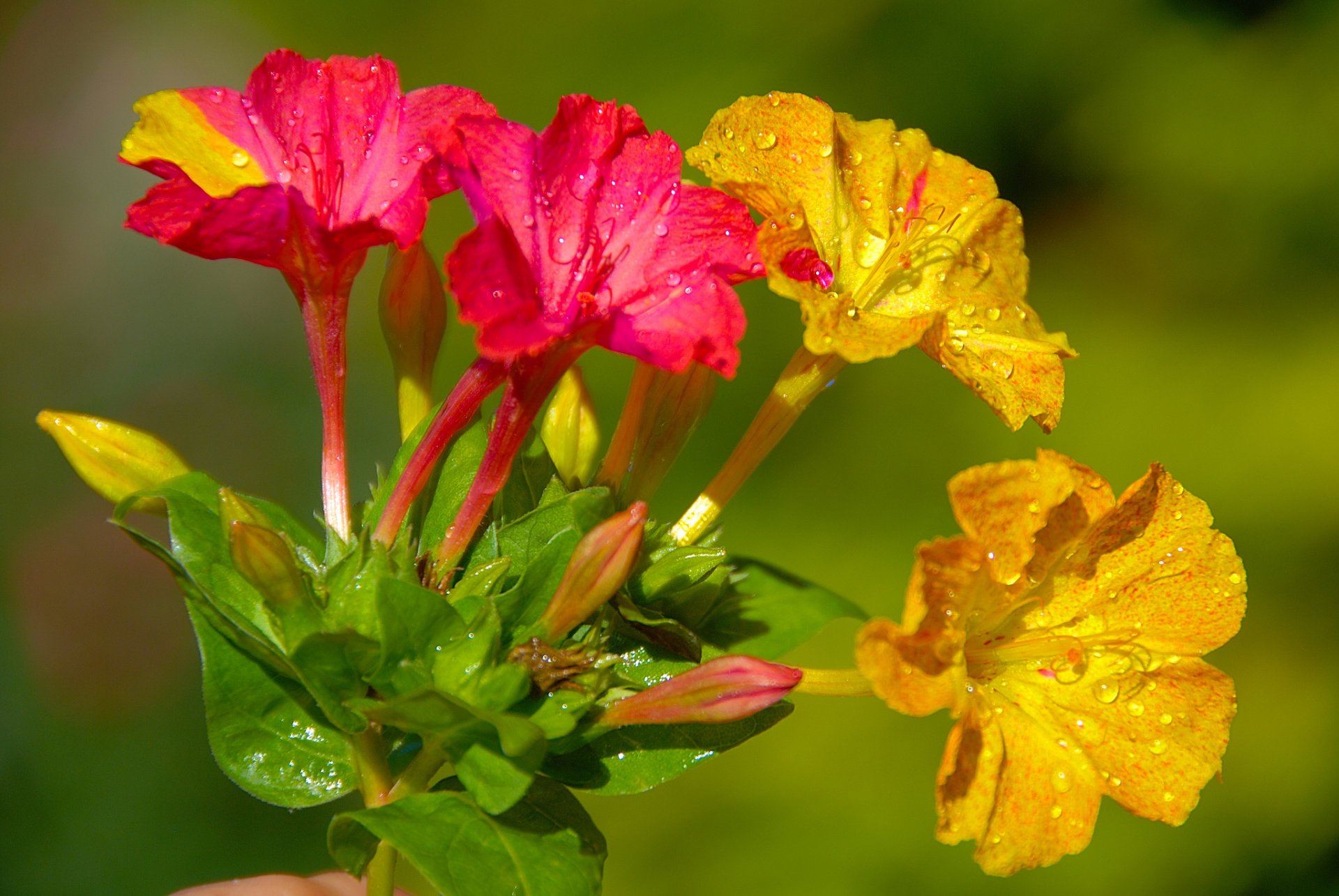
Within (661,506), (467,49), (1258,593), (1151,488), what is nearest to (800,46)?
(467,49)

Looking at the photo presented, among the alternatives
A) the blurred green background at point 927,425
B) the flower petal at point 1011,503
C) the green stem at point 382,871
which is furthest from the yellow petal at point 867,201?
the blurred green background at point 927,425

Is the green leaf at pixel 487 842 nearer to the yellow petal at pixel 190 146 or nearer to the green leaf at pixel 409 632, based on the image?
the green leaf at pixel 409 632

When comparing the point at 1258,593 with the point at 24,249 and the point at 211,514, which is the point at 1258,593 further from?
the point at 24,249

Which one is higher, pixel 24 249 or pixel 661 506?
pixel 24 249

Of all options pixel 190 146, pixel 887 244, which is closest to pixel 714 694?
pixel 887 244

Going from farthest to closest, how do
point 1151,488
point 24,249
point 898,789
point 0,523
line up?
point 24,249, point 0,523, point 898,789, point 1151,488

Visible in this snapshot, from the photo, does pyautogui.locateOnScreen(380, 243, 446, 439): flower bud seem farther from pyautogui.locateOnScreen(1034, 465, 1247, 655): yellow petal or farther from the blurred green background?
the blurred green background
